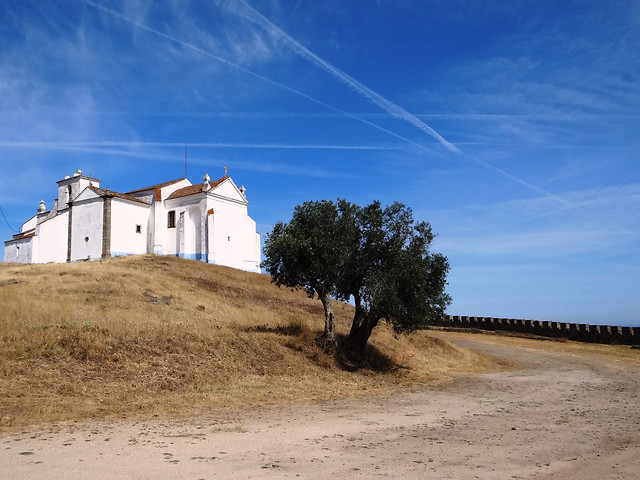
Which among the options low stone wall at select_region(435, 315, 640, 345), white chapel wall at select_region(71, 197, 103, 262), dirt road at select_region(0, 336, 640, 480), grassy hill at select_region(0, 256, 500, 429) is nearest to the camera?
dirt road at select_region(0, 336, 640, 480)

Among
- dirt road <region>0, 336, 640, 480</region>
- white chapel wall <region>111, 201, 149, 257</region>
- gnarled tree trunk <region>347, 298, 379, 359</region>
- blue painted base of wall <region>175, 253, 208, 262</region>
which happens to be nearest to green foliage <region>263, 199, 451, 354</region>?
gnarled tree trunk <region>347, 298, 379, 359</region>

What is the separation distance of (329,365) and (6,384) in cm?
1087

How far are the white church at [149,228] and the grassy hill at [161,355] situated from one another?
17.5m

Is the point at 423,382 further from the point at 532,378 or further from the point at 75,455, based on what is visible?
the point at 75,455

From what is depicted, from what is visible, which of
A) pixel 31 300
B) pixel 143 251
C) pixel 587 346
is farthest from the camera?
pixel 143 251

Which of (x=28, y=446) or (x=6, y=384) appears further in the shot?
(x=6, y=384)

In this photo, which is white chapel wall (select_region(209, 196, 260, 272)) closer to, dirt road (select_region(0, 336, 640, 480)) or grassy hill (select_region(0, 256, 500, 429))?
grassy hill (select_region(0, 256, 500, 429))

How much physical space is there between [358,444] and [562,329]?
3507 cm

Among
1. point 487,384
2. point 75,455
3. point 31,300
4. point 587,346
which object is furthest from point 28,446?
point 587,346

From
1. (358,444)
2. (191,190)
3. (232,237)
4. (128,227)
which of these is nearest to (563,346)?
(358,444)

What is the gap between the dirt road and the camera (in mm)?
7016

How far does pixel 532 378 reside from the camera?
2005 cm

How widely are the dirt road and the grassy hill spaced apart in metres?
1.80

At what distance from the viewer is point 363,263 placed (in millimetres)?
20953
